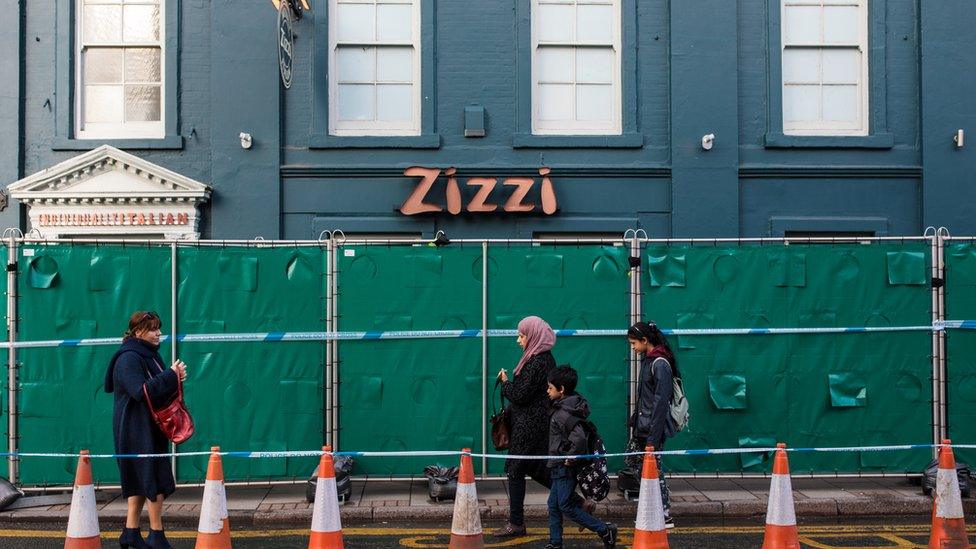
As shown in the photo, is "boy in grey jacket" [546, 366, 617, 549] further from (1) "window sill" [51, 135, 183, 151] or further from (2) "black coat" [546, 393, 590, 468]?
(1) "window sill" [51, 135, 183, 151]

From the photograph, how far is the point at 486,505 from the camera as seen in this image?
330 inches

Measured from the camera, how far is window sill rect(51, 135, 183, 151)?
1320 centimetres

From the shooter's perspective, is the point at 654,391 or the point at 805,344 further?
the point at 805,344

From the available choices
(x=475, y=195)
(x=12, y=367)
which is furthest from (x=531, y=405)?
(x=475, y=195)

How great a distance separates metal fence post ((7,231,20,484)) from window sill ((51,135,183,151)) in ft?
15.2

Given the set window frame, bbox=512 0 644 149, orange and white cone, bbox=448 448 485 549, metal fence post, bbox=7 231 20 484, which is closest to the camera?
orange and white cone, bbox=448 448 485 549

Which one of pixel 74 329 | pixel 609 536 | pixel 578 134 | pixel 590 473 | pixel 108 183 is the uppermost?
pixel 578 134

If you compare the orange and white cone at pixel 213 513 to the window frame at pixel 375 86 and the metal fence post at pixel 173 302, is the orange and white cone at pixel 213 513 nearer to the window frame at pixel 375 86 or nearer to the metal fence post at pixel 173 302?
the metal fence post at pixel 173 302

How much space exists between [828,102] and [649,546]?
9573mm

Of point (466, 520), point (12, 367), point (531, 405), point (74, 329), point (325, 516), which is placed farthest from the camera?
point (74, 329)

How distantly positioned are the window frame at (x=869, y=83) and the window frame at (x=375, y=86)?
17.2 ft

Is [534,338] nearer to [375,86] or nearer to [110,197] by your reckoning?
[375,86]

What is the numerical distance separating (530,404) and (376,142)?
6.99 meters

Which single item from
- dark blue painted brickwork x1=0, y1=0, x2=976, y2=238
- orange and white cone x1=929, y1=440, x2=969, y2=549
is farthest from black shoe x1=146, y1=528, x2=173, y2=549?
dark blue painted brickwork x1=0, y1=0, x2=976, y2=238
